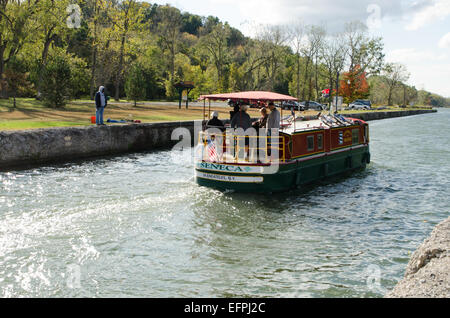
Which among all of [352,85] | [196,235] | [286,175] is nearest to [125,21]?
[286,175]

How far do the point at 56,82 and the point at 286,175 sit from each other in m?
23.0

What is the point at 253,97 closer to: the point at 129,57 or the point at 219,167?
the point at 219,167

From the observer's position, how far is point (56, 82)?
3291 cm

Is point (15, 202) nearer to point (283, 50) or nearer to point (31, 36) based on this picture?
point (31, 36)

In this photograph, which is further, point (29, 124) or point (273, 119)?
point (29, 124)

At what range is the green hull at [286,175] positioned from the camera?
1555 cm

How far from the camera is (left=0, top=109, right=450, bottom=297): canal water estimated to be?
345 inches

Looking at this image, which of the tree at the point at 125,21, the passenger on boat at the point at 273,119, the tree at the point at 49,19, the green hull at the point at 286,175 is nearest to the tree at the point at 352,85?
the tree at the point at 125,21

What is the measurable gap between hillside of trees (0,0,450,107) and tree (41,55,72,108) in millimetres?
71

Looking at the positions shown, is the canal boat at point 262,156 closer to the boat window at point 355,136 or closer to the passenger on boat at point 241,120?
the passenger on boat at point 241,120

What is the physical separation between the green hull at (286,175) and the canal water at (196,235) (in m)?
0.38

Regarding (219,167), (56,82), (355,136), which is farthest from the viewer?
(56,82)

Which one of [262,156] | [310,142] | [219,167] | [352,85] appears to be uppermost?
[352,85]

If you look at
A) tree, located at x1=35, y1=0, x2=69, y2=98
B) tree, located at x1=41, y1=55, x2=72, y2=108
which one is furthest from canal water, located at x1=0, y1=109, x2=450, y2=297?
tree, located at x1=35, y1=0, x2=69, y2=98
